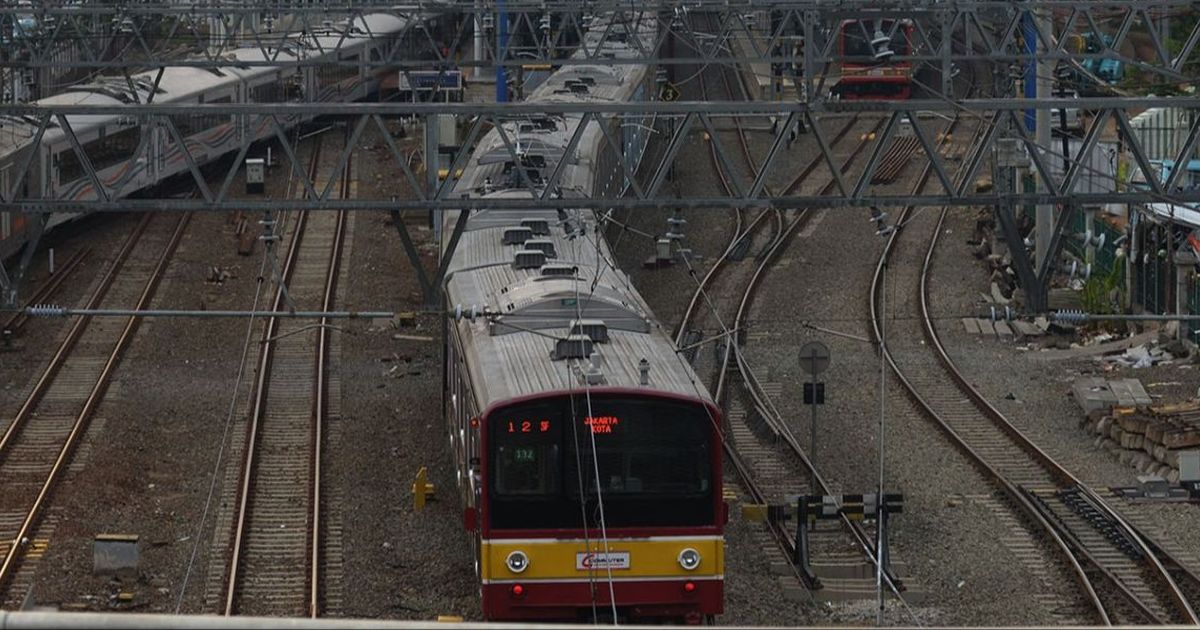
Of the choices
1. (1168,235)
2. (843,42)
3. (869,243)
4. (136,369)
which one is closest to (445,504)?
(136,369)

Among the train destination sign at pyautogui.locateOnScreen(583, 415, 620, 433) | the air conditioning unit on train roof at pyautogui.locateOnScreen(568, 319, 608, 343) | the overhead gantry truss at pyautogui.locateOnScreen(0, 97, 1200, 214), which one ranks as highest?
the overhead gantry truss at pyautogui.locateOnScreen(0, 97, 1200, 214)

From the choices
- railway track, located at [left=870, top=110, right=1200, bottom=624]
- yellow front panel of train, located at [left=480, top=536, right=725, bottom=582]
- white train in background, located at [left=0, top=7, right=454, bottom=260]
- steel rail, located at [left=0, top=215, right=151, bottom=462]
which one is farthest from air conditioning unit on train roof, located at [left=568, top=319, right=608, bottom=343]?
white train in background, located at [left=0, top=7, right=454, bottom=260]

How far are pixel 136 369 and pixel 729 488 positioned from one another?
715 cm

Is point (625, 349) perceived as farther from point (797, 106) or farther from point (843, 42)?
point (843, 42)

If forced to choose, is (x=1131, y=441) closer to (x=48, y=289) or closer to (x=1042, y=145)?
(x=1042, y=145)

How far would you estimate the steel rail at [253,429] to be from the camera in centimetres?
1228

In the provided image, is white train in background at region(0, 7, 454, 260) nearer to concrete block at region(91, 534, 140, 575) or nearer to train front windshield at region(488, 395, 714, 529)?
concrete block at region(91, 534, 140, 575)

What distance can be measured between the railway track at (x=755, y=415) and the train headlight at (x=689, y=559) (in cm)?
189

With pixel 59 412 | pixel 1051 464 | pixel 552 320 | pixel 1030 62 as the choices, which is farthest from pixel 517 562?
pixel 1030 62

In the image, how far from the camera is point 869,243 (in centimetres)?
2667

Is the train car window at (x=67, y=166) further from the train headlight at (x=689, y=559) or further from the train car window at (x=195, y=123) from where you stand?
the train headlight at (x=689, y=559)

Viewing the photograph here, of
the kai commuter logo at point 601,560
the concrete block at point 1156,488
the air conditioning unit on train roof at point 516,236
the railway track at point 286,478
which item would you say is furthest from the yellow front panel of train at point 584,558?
the concrete block at point 1156,488

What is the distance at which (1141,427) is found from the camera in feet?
52.2

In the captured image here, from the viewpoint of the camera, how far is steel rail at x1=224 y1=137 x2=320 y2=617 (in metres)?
12.3
